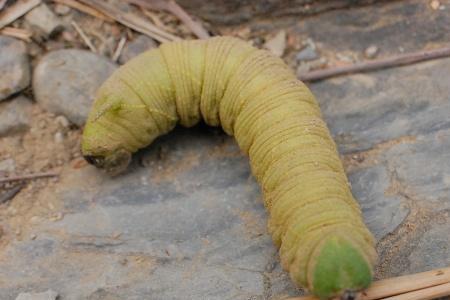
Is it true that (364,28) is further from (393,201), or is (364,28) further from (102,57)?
(102,57)

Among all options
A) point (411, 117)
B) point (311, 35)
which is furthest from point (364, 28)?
point (411, 117)

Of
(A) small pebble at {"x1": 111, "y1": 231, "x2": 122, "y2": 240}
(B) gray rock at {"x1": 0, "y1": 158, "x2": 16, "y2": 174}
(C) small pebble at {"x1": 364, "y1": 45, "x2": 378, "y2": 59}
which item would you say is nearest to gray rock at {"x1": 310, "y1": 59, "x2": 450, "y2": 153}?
(C) small pebble at {"x1": 364, "y1": 45, "x2": 378, "y2": 59}

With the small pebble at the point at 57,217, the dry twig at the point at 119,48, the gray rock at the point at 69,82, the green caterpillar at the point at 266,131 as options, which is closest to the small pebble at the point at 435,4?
the green caterpillar at the point at 266,131

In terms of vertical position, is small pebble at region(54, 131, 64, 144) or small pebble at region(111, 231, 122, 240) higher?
small pebble at region(54, 131, 64, 144)

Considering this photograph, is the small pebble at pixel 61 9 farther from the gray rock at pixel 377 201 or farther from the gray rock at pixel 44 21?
the gray rock at pixel 377 201

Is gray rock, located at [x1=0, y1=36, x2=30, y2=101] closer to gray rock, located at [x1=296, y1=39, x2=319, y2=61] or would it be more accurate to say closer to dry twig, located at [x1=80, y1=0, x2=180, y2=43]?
dry twig, located at [x1=80, y1=0, x2=180, y2=43]
